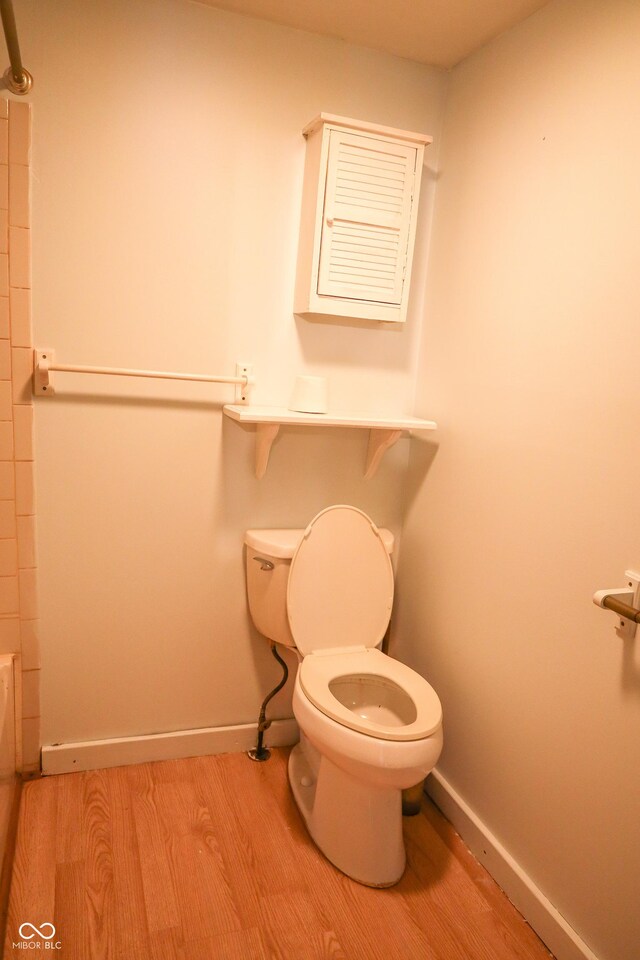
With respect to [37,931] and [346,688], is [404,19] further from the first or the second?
[37,931]

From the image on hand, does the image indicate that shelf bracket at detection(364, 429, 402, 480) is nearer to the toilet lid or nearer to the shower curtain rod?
the toilet lid

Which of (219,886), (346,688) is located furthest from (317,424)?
(219,886)

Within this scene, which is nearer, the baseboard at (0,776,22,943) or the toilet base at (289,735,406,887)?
the baseboard at (0,776,22,943)

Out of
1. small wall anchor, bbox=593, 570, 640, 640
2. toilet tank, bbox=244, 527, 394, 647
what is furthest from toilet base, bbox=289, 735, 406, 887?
small wall anchor, bbox=593, 570, 640, 640

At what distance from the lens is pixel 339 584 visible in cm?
191

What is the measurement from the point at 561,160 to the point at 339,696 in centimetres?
154

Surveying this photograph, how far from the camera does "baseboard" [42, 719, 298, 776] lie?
1.88 metres

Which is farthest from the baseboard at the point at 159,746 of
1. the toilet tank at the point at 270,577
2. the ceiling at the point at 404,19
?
the ceiling at the point at 404,19

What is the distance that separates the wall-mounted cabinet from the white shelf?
30 centimetres

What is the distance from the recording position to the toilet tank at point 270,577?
6.13 ft

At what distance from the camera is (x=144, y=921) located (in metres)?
1.44

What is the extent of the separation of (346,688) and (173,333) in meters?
1.17

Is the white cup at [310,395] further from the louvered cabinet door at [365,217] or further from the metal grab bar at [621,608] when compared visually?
the metal grab bar at [621,608]

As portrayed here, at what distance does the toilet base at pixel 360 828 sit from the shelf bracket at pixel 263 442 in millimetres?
858
